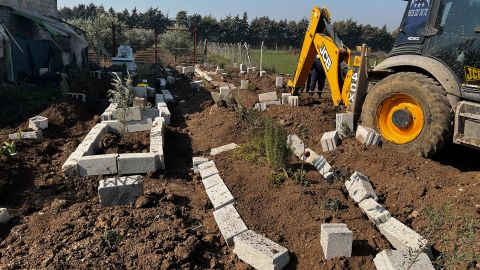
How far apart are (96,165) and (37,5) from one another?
1335 centimetres

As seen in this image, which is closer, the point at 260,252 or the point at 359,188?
the point at 260,252

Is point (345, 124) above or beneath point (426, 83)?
beneath

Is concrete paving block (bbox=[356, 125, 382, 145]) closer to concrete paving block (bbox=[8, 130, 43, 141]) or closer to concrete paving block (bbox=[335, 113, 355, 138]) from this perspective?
concrete paving block (bbox=[335, 113, 355, 138])

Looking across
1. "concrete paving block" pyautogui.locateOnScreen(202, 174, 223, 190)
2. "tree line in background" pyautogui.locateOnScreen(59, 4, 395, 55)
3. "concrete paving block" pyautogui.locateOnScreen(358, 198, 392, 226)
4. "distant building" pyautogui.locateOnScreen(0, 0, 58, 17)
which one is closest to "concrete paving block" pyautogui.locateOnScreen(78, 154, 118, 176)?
"concrete paving block" pyautogui.locateOnScreen(202, 174, 223, 190)

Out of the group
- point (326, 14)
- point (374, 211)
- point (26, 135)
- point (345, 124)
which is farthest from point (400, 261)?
point (26, 135)

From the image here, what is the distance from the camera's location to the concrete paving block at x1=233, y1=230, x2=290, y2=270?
3.43m

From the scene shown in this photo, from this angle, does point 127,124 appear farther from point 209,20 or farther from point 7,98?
point 209,20

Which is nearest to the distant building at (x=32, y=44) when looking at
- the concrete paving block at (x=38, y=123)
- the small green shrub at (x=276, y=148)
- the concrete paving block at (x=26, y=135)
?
the concrete paving block at (x=38, y=123)

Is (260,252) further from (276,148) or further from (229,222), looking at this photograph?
(276,148)

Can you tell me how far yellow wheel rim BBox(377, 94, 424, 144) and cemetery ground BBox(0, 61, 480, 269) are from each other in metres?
0.46

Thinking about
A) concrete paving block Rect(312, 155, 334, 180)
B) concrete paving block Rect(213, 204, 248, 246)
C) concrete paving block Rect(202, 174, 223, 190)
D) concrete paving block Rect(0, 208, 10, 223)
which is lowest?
concrete paving block Rect(0, 208, 10, 223)

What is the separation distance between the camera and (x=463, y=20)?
520 centimetres

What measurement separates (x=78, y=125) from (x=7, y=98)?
10.6 ft

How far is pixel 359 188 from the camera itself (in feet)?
15.5
